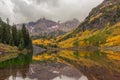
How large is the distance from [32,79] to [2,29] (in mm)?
149341

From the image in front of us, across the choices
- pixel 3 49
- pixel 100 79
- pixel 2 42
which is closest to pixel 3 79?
pixel 100 79

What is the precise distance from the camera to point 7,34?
19538cm

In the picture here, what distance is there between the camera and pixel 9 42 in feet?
639

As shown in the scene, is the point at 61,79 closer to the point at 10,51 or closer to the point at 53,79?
the point at 53,79

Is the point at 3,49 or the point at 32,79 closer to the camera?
the point at 32,79

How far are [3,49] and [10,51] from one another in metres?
7.37

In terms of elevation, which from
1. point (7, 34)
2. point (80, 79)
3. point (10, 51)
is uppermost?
point (7, 34)

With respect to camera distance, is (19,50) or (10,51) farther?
(19,50)

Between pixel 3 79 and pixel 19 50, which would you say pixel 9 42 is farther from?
pixel 3 79

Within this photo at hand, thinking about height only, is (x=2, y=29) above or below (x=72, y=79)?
above

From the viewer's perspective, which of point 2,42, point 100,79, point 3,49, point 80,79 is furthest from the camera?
point 2,42

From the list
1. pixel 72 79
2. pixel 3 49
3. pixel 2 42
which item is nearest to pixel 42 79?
pixel 72 79

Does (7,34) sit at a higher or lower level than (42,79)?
higher

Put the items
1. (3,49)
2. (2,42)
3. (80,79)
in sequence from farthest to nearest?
(2,42)
(3,49)
(80,79)
